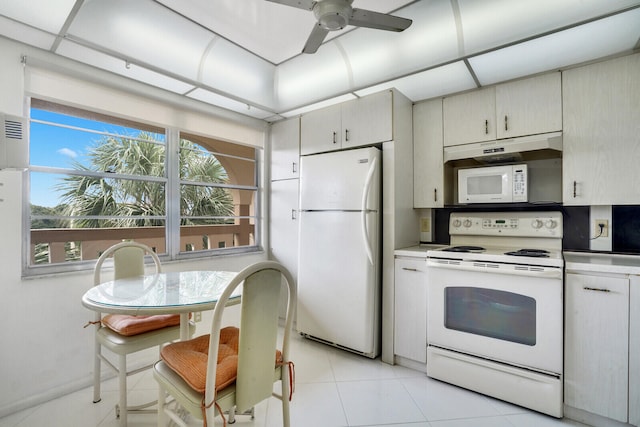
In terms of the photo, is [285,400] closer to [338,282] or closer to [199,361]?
[199,361]

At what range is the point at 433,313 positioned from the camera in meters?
2.36

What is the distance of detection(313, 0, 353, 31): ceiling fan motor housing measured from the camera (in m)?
1.49

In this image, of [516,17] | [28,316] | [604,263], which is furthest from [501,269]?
[28,316]

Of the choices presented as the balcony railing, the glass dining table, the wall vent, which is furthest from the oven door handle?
the wall vent

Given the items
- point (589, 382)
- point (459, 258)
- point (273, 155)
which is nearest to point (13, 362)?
point (273, 155)

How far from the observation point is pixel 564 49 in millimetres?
1950

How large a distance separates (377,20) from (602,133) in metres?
1.79

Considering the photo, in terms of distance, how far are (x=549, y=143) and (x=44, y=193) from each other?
366cm

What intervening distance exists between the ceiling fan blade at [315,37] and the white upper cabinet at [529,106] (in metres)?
1.61

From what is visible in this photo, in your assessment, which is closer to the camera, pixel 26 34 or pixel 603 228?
pixel 26 34

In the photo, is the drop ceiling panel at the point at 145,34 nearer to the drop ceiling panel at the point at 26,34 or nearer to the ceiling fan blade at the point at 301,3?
the drop ceiling panel at the point at 26,34

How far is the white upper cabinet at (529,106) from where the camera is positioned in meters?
2.23

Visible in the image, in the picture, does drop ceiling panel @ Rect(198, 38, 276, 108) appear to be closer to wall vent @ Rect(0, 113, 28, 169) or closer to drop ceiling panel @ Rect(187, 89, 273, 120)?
drop ceiling panel @ Rect(187, 89, 273, 120)

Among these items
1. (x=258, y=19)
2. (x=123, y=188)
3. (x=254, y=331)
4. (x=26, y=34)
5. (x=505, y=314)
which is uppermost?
(x=258, y=19)
